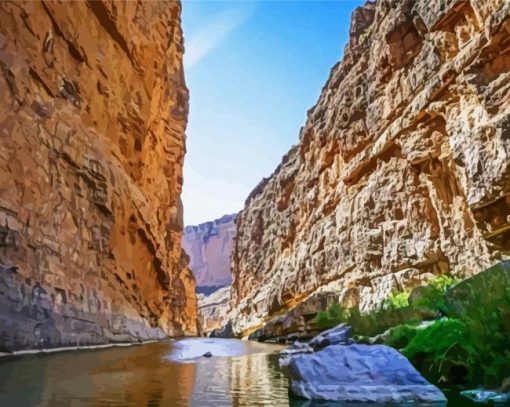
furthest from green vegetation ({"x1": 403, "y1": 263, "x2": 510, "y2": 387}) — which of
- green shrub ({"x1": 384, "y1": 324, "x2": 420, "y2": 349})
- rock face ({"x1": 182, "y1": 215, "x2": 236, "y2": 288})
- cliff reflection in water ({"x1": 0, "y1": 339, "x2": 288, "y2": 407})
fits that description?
rock face ({"x1": 182, "y1": 215, "x2": 236, "y2": 288})

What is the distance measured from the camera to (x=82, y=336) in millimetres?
15531

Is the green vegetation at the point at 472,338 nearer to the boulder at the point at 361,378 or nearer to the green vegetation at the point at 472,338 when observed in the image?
the green vegetation at the point at 472,338

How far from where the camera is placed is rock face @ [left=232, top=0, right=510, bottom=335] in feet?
62.8

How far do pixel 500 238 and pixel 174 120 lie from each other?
3292cm

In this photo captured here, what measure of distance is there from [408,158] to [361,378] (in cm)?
2245

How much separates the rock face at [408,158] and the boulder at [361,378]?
14.7m

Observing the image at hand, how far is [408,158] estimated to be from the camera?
25844 mm

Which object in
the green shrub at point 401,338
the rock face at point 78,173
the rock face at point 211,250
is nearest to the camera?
the green shrub at point 401,338

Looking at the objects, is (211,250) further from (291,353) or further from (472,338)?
(472,338)

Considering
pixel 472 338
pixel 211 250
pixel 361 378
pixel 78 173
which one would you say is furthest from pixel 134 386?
pixel 211 250

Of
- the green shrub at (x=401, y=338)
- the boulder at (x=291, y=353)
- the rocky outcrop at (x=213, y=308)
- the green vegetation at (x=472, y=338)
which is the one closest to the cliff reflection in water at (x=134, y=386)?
the boulder at (x=291, y=353)

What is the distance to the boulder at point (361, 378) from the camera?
4871mm

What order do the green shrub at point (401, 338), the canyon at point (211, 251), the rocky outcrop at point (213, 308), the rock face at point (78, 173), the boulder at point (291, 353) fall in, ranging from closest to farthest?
the green shrub at point (401, 338)
the boulder at point (291, 353)
the rock face at point (78, 173)
the rocky outcrop at point (213, 308)
the canyon at point (211, 251)

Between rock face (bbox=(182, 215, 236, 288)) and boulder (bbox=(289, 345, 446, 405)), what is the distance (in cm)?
14382
